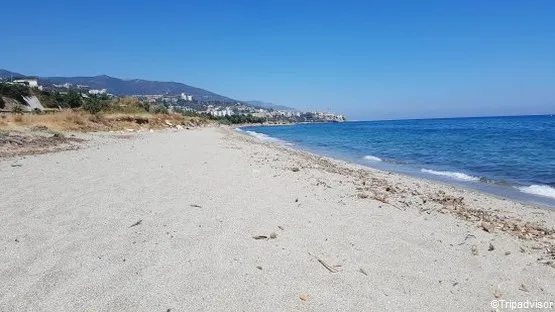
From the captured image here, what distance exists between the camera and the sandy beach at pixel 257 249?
3670mm

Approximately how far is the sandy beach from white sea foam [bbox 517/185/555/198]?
8.03ft

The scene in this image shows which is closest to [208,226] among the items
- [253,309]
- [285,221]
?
[285,221]

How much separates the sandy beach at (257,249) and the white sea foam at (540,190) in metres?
2.45

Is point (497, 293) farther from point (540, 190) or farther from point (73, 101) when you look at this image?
point (73, 101)

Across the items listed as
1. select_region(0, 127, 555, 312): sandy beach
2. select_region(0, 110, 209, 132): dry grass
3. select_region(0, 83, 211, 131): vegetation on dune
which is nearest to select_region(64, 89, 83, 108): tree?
select_region(0, 83, 211, 131): vegetation on dune

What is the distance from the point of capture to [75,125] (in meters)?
26.4

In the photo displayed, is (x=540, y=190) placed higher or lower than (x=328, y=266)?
lower

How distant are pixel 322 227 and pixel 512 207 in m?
5.41

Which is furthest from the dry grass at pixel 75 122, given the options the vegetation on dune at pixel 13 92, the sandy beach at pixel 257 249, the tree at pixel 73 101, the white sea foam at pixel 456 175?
the vegetation on dune at pixel 13 92

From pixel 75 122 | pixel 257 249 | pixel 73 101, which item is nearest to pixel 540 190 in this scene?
pixel 257 249

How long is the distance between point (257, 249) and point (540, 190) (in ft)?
32.4

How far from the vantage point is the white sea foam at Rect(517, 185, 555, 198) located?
34.6 ft

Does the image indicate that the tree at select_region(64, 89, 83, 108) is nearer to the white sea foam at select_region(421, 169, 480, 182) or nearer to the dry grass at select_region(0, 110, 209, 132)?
the dry grass at select_region(0, 110, 209, 132)

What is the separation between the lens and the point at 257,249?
4.76 meters
